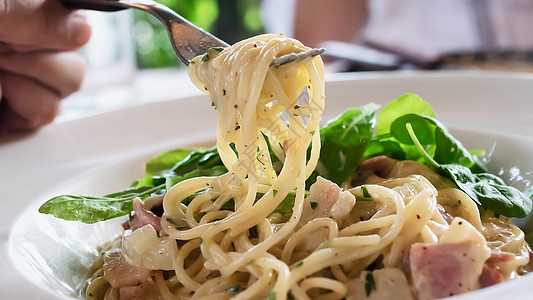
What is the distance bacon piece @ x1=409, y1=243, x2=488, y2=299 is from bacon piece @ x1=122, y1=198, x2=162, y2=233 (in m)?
0.92

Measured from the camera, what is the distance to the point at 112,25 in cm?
455

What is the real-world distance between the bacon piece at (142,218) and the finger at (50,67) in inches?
38.6

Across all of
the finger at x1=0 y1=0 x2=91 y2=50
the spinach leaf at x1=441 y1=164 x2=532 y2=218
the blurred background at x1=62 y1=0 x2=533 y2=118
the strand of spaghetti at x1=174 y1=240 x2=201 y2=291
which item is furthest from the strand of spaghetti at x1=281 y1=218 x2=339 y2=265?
the blurred background at x1=62 y1=0 x2=533 y2=118

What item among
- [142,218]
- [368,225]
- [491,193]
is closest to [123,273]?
[142,218]

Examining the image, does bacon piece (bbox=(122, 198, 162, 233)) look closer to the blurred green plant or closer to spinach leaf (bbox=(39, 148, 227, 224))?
spinach leaf (bbox=(39, 148, 227, 224))

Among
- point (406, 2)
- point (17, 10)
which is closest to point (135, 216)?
point (17, 10)

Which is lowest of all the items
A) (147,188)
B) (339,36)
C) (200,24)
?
(200,24)

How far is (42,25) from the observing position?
242 cm

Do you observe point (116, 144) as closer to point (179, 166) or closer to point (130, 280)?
point (179, 166)

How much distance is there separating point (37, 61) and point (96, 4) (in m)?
0.52

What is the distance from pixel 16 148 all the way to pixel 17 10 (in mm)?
696

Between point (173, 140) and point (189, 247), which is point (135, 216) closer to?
point (189, 247)

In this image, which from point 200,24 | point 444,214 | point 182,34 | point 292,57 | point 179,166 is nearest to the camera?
point 292,57

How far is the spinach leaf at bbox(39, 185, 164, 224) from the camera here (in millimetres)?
1964
